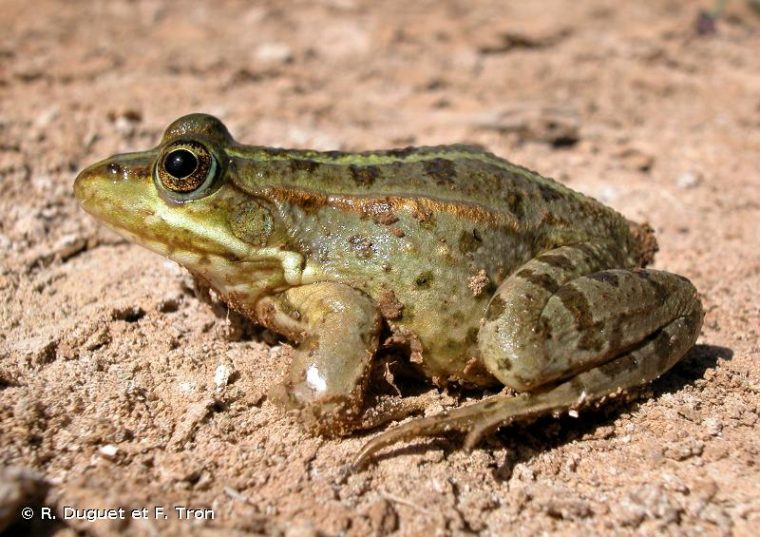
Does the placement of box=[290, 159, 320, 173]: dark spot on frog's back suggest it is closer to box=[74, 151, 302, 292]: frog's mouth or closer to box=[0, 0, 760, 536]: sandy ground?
box=[74, 151, 302, 292]: frog's mouth

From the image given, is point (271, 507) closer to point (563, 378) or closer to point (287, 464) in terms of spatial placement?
point (287, 464)

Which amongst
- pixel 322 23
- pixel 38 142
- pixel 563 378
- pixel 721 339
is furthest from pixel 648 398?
pixel 322 23

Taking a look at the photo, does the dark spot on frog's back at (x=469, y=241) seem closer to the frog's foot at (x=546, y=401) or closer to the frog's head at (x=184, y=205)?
the frog's foot at (x=546, y=401)

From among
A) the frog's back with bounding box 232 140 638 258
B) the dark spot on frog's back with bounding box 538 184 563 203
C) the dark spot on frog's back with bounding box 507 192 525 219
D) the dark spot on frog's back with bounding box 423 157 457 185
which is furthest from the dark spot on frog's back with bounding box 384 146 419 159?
the dark spot on frog's back with bounding box 538 184 563 203

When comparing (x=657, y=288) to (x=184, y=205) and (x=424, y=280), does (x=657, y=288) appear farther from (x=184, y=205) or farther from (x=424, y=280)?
(x=184, y=205)

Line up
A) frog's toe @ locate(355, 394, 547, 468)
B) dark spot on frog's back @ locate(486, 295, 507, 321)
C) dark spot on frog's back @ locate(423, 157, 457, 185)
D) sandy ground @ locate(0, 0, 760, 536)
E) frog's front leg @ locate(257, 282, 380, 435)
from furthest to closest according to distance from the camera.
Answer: dark spot on frog's back @ locate(423, 157, 457, 185), dark spot on frog's back @ locate(486, 295, 507, 321), frog's front leg @ locate(257, 282, 380, 435), frog's toe @ locate(355, 394, 547, 468), sandy ground @ locate(0, 0, 760, 536)

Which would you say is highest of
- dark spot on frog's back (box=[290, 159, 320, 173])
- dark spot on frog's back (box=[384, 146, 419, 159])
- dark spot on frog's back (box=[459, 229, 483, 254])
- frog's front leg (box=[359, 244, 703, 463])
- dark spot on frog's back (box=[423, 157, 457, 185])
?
dark spot on frog's back (box=[384, 146, 419, 159])

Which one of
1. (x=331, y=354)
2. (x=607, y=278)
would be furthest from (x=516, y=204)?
(x=331, y=354)
